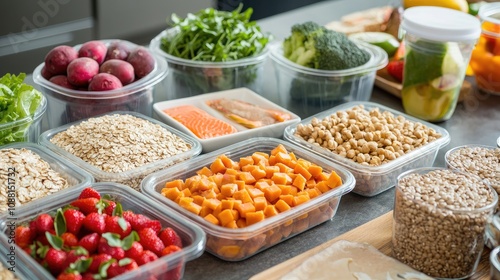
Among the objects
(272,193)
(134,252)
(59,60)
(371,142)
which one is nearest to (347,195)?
(371,142)

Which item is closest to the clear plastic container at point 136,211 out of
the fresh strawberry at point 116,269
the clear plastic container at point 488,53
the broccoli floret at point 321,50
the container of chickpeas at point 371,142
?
the fresh strawberry at point 116,269

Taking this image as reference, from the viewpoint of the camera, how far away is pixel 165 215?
1.41 meters

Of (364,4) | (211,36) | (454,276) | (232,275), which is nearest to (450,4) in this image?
(364,4)

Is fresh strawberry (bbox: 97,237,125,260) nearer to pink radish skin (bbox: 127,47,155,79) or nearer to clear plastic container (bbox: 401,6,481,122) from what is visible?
pink radish skin (bbox: 127,47,155,79)

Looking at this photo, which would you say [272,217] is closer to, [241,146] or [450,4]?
[241,146]

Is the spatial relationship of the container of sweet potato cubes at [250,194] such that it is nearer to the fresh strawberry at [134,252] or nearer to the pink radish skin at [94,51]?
the fresh strawberry at [134,252]

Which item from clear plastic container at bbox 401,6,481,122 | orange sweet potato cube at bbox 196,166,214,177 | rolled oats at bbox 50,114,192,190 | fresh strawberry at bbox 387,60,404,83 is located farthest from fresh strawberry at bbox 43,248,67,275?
fresh strawberry at bbox 387,60,404,83

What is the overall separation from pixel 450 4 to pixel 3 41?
207 centimetres

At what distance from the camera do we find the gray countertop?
4.62ft

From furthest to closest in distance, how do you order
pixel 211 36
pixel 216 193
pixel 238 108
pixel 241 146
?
pixel 211 36
pixel 238 108
pixel 241 146
pixel 216 193

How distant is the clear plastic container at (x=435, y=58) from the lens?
202 centimetres

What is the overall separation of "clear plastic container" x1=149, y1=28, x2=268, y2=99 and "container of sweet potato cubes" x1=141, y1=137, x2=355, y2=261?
443mm

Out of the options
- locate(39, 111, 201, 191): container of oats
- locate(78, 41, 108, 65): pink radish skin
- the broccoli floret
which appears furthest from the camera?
the broccoli floret

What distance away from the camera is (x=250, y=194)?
4.85ft
